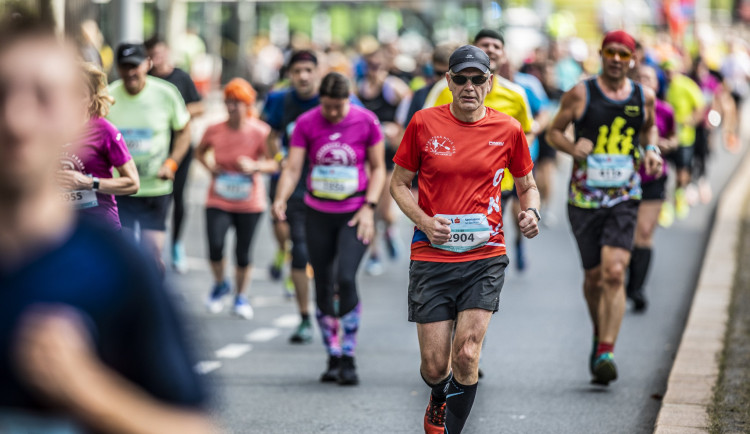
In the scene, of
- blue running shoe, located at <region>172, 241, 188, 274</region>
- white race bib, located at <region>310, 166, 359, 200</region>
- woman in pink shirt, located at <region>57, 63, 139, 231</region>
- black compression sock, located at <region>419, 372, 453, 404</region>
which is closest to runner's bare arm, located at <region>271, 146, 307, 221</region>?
white race bib, located at <region>310, 166, 359, 200</region>

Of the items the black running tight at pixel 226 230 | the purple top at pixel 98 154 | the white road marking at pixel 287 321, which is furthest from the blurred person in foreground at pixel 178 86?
the purple top at pixel 98 154

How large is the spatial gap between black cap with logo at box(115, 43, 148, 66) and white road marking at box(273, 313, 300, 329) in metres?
2.48

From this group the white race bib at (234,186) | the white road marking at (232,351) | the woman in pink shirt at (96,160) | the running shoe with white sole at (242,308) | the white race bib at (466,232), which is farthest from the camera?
the white race bib at (234,186)

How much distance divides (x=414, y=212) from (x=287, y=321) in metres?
4.61

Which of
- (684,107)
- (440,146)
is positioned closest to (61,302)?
(440,146)

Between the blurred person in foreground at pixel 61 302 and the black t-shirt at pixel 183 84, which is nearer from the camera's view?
the blurred person in foreground at pixel 61 302

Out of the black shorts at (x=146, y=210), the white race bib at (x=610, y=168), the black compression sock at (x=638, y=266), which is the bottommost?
the black compression sock at (x=638, y=266)

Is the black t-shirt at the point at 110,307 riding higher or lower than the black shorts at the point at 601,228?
higher

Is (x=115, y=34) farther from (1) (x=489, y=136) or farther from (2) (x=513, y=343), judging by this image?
(1) (x=489, y=136)

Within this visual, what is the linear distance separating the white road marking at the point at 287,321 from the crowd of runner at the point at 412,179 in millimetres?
267

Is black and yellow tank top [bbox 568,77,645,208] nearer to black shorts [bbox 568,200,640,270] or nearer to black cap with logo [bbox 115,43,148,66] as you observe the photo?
black shorts [bbox 568,200,640,270]

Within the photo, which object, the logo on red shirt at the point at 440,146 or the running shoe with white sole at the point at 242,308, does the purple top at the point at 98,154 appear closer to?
the logo on red shirt at the point at 440,146

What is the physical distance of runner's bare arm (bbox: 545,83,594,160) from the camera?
26.0 feet

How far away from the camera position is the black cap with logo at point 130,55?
339 inches
